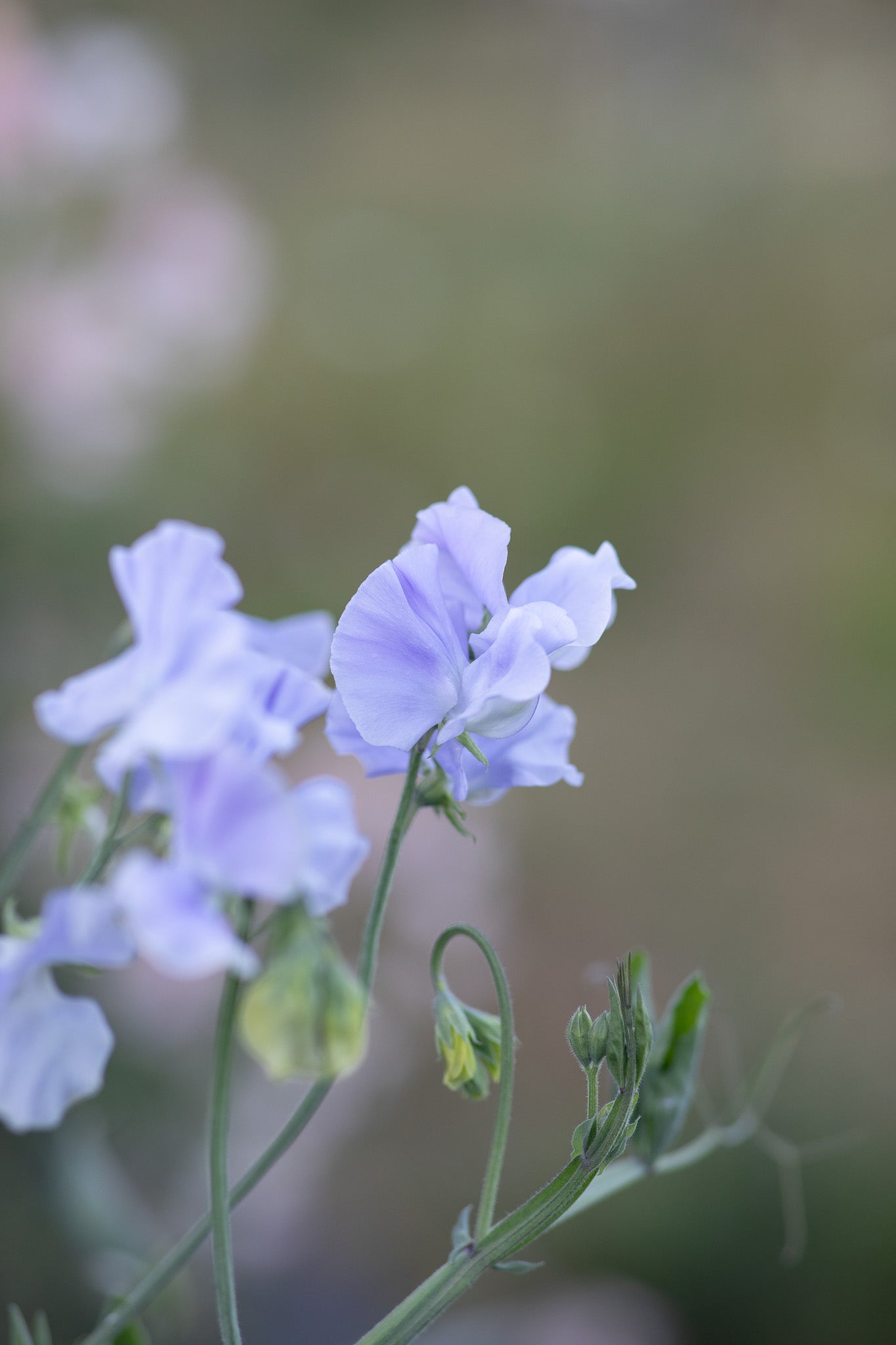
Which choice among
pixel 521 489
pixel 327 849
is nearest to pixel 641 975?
pixel 327 849

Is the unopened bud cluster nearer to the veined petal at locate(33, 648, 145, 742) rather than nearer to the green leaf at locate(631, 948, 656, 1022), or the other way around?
the green leaf at locate(631, 948, 656, 1022)

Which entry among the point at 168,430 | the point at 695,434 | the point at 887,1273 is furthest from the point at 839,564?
the point at 887,1273

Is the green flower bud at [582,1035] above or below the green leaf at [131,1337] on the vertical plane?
above

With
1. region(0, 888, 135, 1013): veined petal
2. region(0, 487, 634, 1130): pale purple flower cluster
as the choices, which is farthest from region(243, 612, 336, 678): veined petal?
region(0, 888, 135, 1013): veined petal

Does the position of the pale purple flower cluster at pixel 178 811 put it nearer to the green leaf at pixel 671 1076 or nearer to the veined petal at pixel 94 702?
the veined petal at pixel 94 702

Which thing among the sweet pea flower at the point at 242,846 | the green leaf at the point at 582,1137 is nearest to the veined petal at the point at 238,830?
the sweet pea flower at the point at 242,846

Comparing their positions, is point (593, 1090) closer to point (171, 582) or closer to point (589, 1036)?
point (589, 1036)
